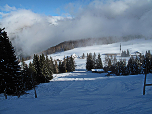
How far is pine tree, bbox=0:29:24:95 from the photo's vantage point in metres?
14.0

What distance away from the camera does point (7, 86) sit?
14328mm

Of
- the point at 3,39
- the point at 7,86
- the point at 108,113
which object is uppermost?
the point at 3,39

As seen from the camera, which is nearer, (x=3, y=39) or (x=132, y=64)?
(x=3, y=39)

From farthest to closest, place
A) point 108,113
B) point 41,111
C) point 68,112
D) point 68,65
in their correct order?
point 68,65 < point 41,111 < point 68,112 < point 108,113

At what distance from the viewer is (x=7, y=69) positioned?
572 inches

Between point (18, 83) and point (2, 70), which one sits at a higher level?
point (2, 70)

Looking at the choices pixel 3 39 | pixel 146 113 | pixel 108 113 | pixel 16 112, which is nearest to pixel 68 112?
pixel 108 113

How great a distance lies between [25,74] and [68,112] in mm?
20977

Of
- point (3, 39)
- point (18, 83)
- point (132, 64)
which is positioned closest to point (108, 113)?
point (18, 83)

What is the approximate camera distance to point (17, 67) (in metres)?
15.8

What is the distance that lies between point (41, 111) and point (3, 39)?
13.4 m

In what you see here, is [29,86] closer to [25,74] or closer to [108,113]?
[25,74]

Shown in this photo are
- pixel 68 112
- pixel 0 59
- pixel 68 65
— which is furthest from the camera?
pixel 68 65

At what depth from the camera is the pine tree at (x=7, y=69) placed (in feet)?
46.1
